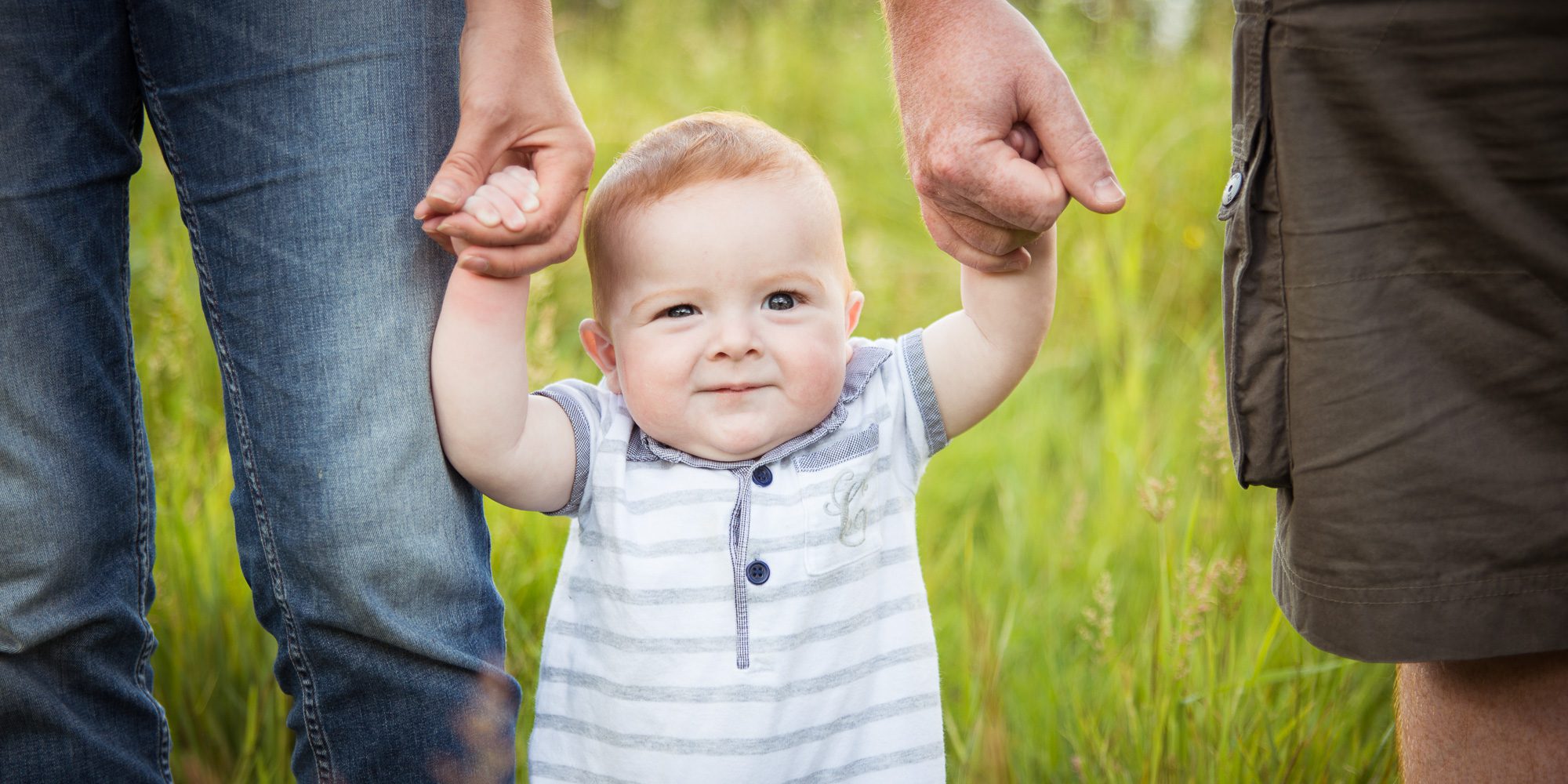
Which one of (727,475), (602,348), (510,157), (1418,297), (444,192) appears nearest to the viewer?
(1418,297)

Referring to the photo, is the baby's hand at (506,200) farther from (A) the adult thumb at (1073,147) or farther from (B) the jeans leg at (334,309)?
(A) the adult thumb at (1073,147)

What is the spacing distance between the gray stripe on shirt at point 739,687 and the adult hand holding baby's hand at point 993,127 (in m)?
0.55

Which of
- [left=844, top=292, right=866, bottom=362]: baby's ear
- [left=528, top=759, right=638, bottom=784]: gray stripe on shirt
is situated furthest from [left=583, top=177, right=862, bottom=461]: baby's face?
[left=528, top=759, right=638, bottom=784]: gray stripe on shirt

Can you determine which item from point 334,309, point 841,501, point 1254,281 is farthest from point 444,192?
point 1254,281

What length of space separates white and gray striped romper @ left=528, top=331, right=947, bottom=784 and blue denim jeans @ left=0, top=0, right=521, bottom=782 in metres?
0.18

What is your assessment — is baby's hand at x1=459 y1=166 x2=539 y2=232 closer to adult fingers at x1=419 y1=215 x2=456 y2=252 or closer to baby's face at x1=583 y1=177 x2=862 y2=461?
adult fingers at x1=419 y1=215 x2=456 y2=252

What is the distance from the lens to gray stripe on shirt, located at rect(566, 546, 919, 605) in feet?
5.05

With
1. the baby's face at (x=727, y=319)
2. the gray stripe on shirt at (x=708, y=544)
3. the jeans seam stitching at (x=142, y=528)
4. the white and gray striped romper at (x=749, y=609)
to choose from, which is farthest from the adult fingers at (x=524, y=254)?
the jeans seam stitching at (x=142, y=528)

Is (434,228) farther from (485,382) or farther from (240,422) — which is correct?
(240,422)

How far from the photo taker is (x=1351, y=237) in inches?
47.7

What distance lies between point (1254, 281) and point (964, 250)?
0.37 meters

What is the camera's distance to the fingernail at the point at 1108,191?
4.58 ft

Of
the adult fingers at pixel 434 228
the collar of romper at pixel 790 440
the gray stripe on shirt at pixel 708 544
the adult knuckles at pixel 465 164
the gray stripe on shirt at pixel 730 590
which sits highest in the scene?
the adult knuckles at pixel 465 164

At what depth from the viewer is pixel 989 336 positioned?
1633 mm
